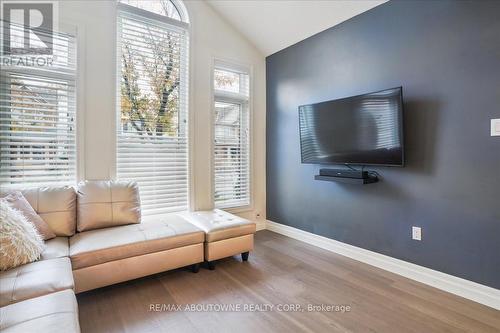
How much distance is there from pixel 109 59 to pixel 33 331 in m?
2.64

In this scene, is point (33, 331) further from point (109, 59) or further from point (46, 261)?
point (109, 59)

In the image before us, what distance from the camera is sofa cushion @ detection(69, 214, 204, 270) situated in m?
2.10

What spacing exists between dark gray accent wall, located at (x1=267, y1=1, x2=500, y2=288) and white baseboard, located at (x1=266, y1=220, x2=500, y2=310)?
6 centimetres

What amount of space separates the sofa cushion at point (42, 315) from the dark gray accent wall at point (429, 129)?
2.70m

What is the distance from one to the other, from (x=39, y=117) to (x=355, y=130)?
3.16 metres

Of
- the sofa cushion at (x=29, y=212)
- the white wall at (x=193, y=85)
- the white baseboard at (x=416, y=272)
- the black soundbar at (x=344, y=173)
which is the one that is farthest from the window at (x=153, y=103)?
the white baseboard at (x=416, y=272)

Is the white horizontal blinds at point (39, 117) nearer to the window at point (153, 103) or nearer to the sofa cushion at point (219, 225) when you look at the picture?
the window at point (153, 103)

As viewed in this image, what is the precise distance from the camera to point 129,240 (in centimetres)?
230

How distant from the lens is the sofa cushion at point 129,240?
2.10 metres

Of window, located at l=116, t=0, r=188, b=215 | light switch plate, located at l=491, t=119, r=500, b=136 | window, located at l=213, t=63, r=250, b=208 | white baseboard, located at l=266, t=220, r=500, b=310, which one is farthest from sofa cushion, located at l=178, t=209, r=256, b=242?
light switch plate, located at l=491, t=119, r=500, b=136

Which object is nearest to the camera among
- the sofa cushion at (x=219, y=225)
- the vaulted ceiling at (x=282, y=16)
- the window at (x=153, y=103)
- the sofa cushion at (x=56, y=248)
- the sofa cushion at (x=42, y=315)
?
the sofa cushion at (x=42, y=315)

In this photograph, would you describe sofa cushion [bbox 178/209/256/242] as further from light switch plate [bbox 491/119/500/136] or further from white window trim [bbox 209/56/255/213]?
light switch plate [bbox 491/119/500/136]

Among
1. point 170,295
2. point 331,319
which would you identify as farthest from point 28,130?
point 331,319

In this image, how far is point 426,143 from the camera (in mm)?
2439
